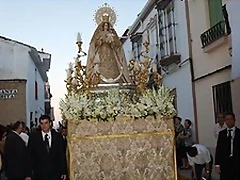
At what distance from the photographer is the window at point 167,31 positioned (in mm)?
14676

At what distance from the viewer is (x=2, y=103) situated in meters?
19.1

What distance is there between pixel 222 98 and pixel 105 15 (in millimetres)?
4353

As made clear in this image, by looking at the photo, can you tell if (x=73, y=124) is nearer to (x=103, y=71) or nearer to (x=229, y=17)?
(x=103, y=71)

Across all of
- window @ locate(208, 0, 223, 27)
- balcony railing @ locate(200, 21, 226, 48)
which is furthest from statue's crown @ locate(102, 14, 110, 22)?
window @ locate(208, 0, 223, 27)

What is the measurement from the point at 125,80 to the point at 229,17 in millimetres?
3082

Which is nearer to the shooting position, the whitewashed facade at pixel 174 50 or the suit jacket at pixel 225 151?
the suit jacket at pixel 225 151

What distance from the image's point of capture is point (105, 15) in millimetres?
8023

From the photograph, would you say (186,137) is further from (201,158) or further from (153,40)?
(153,40)

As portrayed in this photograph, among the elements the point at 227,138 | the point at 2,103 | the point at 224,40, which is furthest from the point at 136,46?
the point at 227,138

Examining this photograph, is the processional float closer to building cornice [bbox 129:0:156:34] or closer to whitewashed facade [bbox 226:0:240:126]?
whitewashed facade [bbox 226:0:240:126]

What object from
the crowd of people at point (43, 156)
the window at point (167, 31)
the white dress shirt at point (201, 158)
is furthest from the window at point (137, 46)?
the crowd of people at point (43, 156)

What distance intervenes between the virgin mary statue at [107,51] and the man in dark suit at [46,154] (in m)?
1.80

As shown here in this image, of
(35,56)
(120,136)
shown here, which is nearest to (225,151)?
(120,136)

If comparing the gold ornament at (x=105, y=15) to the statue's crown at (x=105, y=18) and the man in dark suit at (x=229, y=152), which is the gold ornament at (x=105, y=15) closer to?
the statue's crown at (x=105, y=18)
